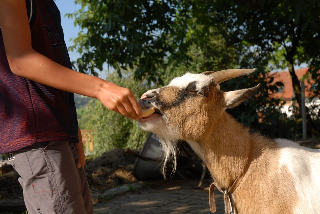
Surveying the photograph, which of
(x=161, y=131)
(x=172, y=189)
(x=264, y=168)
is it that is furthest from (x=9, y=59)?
(x=172, y=189)

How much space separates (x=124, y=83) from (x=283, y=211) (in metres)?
7.90

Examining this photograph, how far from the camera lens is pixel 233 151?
2.33 metres

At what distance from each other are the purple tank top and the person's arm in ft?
0.40

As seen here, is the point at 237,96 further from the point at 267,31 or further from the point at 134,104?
the point at 267,31

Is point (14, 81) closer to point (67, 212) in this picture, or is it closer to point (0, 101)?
point (0, 101)

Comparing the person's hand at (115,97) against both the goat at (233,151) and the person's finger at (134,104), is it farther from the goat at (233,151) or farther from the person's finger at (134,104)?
the goat at (233,151)

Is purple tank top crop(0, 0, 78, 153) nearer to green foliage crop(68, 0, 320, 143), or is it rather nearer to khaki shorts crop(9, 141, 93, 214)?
khaki shorts crop(9, 141, 93, 214)

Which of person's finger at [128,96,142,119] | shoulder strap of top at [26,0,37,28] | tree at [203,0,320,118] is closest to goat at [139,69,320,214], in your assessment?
person's finger at [128,96,142,119]

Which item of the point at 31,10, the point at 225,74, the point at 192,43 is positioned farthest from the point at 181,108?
the point at 192,43

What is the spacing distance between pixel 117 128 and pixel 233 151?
757 centimetres

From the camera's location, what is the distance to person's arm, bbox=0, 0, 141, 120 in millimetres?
1471

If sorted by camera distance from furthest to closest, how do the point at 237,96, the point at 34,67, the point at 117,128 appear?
the point at 117,128, the point at 237,96, the point at 34,67

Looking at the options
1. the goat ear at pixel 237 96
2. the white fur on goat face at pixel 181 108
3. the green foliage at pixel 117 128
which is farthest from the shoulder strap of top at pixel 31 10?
the green foliage at pixel 117 128

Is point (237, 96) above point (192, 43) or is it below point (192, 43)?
below
